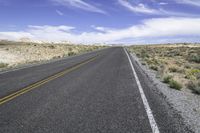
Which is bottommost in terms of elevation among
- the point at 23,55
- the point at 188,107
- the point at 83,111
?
the point at 23,55

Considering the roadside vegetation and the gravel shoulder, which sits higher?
the gravel shoulder

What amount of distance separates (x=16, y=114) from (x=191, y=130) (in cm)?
437

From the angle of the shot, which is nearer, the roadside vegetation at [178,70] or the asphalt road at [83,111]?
the asphalt road at [83,111]

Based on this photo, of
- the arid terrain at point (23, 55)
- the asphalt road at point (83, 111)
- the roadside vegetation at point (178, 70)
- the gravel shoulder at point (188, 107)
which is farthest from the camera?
the arid terrain at point (23, 55)

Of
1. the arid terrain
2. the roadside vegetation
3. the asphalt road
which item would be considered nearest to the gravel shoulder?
the asphalt road

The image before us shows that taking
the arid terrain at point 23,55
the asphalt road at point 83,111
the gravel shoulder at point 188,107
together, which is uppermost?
the asphalt road at point 83,111

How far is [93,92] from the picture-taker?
31.0ft

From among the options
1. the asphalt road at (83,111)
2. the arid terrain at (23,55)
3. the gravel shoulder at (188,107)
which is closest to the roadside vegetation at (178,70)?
the gravel shoulder at (188,107)

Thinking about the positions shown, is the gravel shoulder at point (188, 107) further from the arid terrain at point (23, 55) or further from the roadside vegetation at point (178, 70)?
the arid terrain at point (23, 55)

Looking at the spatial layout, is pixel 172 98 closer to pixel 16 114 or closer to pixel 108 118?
pixel 108 118

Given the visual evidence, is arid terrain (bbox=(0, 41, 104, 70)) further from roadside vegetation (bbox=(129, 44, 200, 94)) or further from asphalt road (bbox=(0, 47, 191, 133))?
asphalt road (bbox=(0, 47, 191, 133))

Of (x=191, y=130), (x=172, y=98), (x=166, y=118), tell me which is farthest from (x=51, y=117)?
(x=172, y=98)

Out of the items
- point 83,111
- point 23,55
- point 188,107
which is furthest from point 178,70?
point 23,55

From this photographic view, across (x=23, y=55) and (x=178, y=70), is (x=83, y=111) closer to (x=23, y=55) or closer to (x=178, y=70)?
(x=178, y=70)
